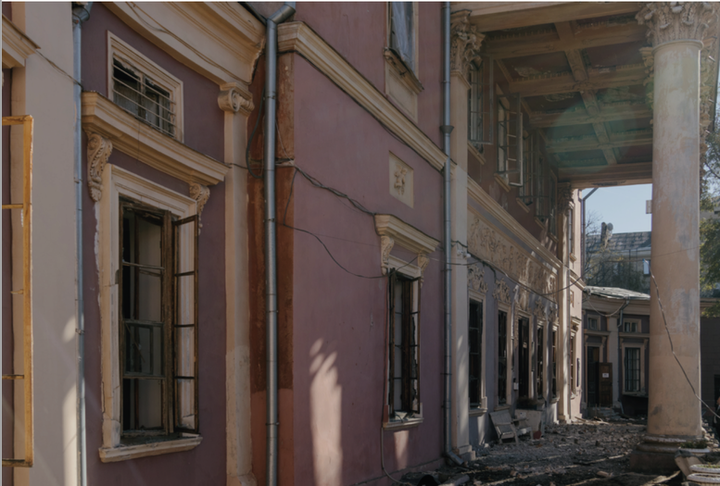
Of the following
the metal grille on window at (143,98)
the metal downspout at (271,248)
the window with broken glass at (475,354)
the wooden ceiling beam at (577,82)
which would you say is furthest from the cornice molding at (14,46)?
the wooden ceiling beam at (577,82)

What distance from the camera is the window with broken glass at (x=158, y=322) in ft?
18.0

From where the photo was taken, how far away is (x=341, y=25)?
7953mm

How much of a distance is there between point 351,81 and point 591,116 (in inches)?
468

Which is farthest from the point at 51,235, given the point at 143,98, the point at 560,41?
the point at 560,41

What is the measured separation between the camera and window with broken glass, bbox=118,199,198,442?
5500mm

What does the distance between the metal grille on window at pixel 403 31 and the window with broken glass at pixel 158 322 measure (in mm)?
4470

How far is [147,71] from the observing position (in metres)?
5.68

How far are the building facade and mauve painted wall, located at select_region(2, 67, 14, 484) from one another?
0.05 feet

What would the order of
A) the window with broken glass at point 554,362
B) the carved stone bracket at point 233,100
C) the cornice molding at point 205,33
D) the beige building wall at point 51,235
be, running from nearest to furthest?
1. the beige building wall at point 51,235
2. the cornice molding at point 205,33
3. the carved stone bracket at point 233,100
4. the window with broken glass at point 554,362

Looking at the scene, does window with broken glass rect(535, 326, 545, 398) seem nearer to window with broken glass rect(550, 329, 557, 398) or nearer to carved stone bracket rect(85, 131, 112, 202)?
window with broken glass rect(550, 329, 557, 398)

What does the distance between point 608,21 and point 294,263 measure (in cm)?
920

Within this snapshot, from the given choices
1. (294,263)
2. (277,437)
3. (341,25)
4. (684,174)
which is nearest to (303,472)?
(277,437)

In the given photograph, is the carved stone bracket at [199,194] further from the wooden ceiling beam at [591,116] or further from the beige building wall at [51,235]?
the wooden ceiling beam at [591,116]

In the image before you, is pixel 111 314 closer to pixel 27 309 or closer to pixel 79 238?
pixel 79 238
